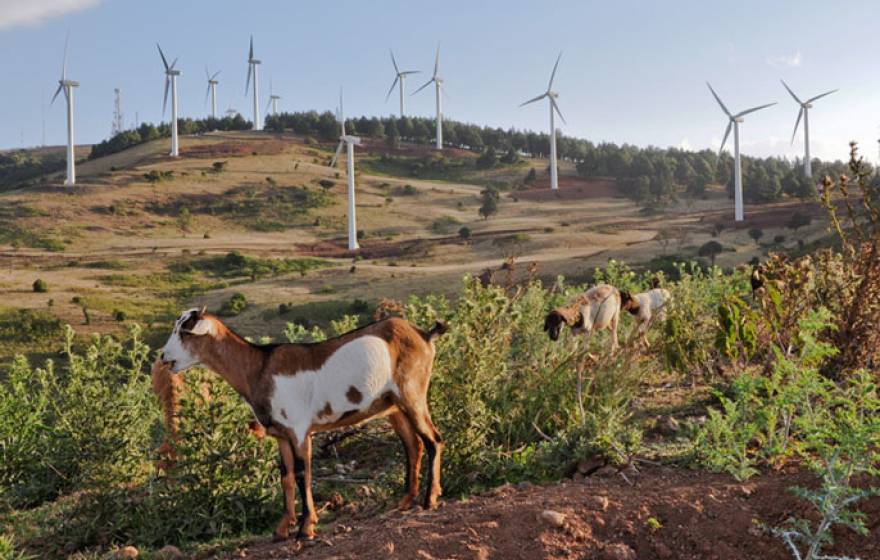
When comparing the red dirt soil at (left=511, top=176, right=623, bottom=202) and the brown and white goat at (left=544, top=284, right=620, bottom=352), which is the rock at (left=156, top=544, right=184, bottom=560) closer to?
the brown and white goat at (left=544, top=284, right=620, bottom=352)

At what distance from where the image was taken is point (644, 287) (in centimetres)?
1955

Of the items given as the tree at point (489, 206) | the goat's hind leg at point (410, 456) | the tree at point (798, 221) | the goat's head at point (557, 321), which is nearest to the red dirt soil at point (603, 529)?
the goat's hind leg at point (410, 456)

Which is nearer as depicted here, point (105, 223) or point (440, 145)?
point (105, 223)

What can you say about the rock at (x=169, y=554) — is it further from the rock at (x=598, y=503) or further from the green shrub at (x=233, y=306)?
the green shrub at (x=233, y=306)

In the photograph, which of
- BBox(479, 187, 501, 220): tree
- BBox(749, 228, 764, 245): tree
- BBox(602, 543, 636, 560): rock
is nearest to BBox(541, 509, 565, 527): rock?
BBox(602, 543, 636, 560): rock

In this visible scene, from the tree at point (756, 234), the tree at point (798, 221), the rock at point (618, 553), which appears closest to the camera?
the rock at point (618, 553)

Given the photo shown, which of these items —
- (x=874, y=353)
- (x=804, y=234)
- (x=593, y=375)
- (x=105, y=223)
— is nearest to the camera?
(x=593, y=375)

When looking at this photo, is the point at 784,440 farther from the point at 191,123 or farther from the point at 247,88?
the point at 191,123

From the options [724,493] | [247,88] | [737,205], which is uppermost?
[247,88]

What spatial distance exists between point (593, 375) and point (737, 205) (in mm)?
70268

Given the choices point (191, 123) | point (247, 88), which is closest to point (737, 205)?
point (247, 88)

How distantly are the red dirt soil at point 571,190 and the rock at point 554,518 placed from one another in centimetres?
9454

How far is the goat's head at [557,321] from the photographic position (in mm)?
10199

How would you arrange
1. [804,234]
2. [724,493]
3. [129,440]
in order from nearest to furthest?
[724,493], [129,440], [804,234]
